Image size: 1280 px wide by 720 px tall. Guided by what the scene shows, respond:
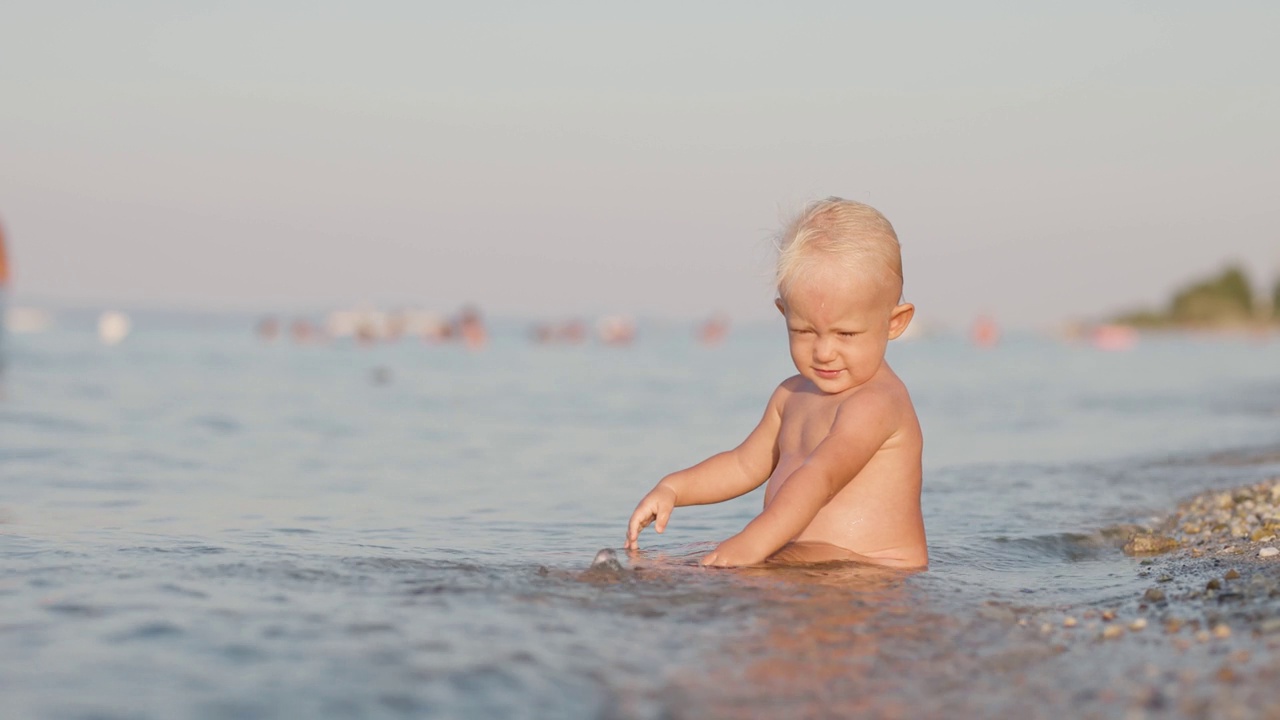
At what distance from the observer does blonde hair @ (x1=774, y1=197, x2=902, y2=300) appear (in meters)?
4.38

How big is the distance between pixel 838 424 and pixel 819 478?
24 cm

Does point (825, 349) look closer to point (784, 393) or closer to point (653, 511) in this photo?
point (784, 393)

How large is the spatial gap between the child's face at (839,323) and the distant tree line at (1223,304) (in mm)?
102875

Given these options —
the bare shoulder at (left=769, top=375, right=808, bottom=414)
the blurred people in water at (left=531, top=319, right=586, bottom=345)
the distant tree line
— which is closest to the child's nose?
the bare shoulder at (left=769, top=375, right=808, bottom=414)

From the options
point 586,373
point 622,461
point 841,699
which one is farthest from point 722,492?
point 586,373

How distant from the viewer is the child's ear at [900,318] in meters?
4.68

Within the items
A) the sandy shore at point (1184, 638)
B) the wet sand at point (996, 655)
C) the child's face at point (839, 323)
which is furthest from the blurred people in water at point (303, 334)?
the wet sand at point (996, 655)

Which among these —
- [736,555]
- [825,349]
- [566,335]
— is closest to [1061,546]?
[825,349]

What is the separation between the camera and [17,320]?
73.1m

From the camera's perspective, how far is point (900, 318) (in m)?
4.74

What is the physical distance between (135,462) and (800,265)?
6760mm

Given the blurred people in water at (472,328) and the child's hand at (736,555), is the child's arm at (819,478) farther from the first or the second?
the blurred people in water at (472,328)

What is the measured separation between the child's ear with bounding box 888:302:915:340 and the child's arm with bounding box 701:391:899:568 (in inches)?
11.4

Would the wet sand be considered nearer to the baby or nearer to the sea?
the sea
